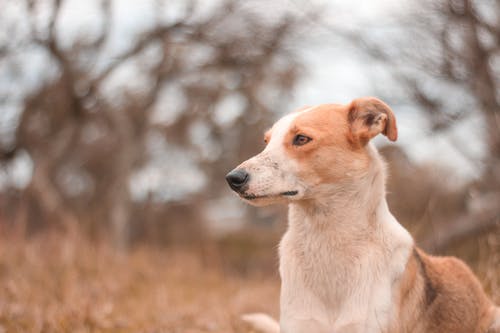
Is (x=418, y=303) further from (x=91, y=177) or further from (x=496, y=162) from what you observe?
(x=91, y=177)

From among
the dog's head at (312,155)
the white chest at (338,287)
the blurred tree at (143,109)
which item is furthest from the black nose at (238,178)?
the blurred tree at (143,109)

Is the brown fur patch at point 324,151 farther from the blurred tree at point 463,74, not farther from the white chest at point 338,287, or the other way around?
the blurred tree at point 463,74

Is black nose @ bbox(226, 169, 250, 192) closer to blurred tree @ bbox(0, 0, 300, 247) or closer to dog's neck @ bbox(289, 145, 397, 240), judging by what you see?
dog's neck @ bbox(289, 145, 397, 240)

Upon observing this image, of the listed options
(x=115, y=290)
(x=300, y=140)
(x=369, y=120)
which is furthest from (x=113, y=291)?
(x=369, y=120)

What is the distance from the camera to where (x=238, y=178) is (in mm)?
3293

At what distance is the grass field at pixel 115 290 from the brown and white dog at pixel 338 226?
7.52ft

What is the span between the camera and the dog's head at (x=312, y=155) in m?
3.34

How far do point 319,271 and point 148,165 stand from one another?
44.8 ft

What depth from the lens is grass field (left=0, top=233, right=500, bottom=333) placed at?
555 centimetres

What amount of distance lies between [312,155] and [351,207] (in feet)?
1.36

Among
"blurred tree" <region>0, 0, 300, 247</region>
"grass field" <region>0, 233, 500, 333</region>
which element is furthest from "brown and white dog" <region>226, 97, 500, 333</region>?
"blurred tree" <region>0, 0, 300, 247</region>

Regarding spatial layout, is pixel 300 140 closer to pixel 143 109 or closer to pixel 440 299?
pixel 440 299

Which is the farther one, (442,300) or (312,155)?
(442,300)

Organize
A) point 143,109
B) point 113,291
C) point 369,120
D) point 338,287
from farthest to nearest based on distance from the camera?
1. point 143,109
2. point 113,291
3. point 369,120
4. point 338,287
